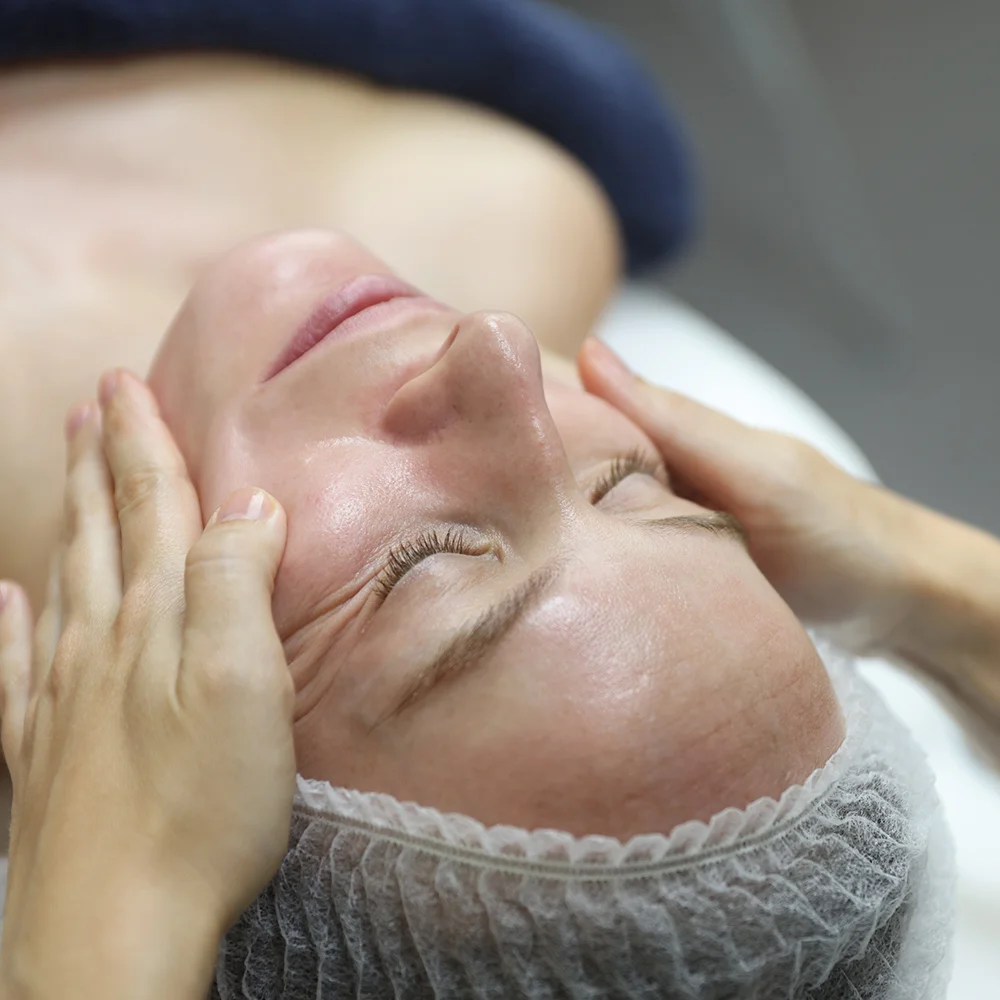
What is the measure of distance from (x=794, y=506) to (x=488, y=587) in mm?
461

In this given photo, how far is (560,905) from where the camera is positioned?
71 centimetres

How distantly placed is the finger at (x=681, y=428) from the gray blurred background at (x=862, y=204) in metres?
1.10

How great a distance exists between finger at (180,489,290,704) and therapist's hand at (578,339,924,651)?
1.32 feet

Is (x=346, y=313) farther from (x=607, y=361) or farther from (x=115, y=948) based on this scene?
(x=115, y=948)

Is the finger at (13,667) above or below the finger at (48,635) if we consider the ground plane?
below

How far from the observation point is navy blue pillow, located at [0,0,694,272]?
52.7 inches

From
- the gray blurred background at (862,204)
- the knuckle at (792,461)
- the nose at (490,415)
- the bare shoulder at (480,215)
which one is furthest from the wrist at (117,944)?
the gray blurred background at (862,204)

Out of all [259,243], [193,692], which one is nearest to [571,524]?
[193,692]

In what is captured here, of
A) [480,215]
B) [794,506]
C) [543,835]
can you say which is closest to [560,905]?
[543,835]

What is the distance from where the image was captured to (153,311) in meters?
1.22

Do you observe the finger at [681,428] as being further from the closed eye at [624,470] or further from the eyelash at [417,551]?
the eyelash at [417,551]

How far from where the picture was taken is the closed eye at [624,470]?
33.2 inches

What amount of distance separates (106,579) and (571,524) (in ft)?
1.17

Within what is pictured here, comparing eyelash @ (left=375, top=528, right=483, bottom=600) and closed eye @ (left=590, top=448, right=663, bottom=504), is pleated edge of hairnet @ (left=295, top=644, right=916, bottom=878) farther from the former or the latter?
closed eye @ (left=590, top=448, right=663, bottom=504)
